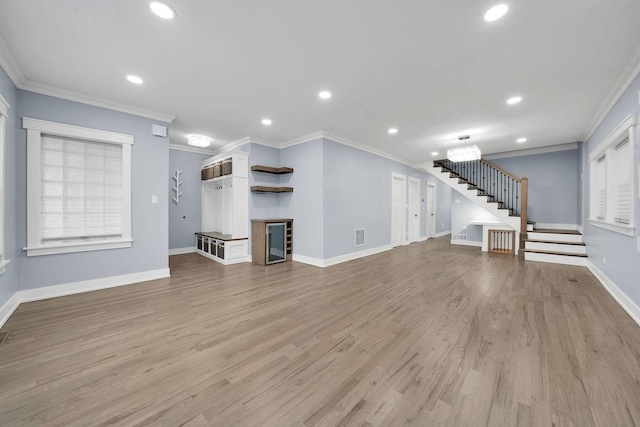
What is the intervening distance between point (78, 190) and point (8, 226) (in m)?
0.83

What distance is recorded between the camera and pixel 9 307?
2.79m

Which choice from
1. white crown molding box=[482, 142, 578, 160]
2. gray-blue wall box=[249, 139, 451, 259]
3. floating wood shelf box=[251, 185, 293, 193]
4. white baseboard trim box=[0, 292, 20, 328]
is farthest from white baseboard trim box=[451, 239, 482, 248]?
white baseboard trim box=[0, 292, 20, 328]

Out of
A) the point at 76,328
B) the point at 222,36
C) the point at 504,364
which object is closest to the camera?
the point at 504,364

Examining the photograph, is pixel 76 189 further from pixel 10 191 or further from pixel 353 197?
pixel 353 197

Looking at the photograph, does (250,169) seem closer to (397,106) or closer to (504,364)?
(397,106)

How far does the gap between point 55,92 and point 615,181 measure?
8.09m

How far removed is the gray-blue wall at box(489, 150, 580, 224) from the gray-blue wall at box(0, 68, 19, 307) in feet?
34.2

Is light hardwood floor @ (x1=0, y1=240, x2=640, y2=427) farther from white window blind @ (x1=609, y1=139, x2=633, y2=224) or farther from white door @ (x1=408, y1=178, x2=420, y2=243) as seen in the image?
white door @ (x1=408, y1=178, x2=420, y2=243)

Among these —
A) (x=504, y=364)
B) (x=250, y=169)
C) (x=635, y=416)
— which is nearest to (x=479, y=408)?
(x=504, y=364)

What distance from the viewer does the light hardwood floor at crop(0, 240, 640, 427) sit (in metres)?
1.47

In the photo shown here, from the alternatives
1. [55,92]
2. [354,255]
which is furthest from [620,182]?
[55,92]

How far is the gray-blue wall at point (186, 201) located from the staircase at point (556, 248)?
8472 millimetres

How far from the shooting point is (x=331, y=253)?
208 inches

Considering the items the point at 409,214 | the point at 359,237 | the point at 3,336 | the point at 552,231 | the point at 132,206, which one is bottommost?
the point at 3,336
